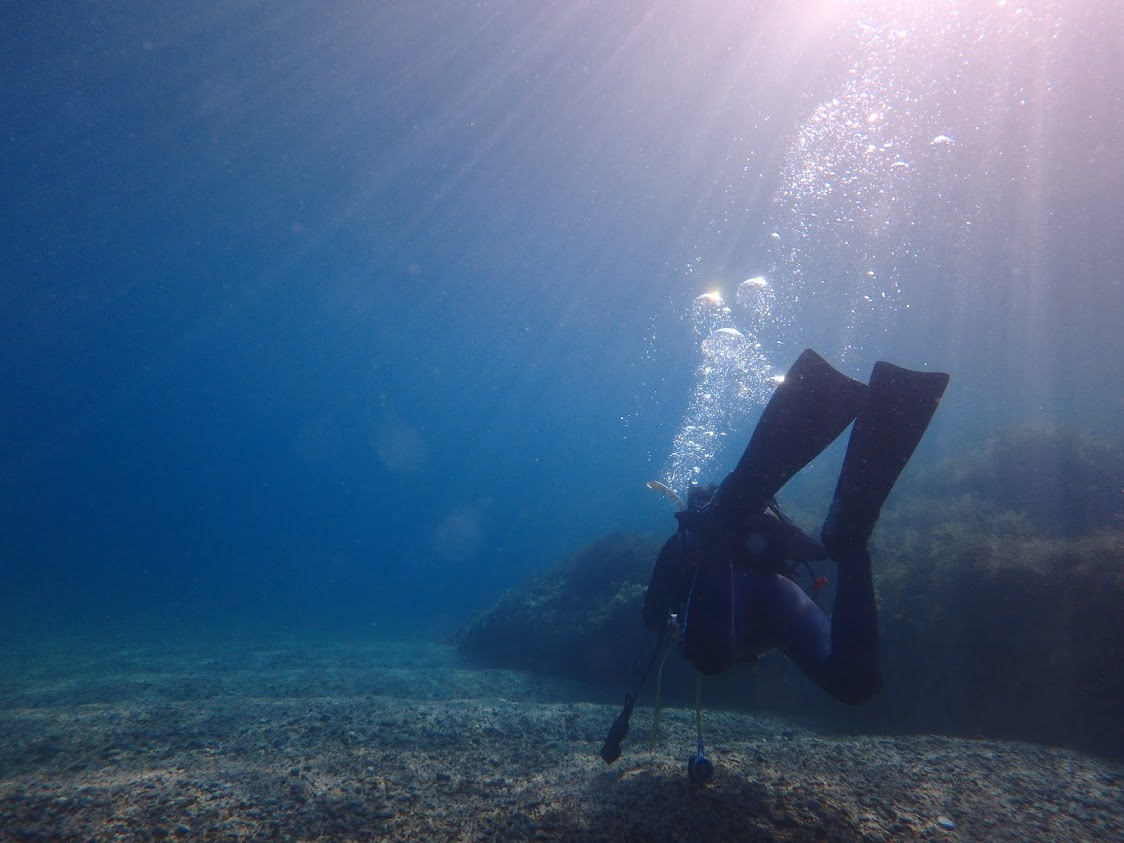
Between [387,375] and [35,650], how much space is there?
230 ft

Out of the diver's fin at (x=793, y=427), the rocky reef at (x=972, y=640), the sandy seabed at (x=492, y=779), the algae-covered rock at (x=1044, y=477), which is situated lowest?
the sandy seabed at (x=492, y=779)

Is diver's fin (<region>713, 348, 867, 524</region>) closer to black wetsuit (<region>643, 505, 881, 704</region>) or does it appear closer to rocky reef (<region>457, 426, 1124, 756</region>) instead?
black wetsuit (<region>643, 505, 881, 704</region>)

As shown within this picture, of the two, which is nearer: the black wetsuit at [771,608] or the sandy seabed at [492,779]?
the black wetsuit at [771,608]

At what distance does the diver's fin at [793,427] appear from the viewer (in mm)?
2891

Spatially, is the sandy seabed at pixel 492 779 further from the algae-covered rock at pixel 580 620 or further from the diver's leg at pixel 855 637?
the algae-covered rock at pixel 580 620

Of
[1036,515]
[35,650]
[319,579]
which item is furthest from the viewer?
[319,579]

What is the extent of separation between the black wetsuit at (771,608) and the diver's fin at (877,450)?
6.3 inches

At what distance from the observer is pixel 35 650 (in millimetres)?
16141

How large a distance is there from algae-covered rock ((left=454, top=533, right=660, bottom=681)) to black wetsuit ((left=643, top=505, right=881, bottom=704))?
6.33 metres

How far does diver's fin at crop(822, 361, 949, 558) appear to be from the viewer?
2619mm

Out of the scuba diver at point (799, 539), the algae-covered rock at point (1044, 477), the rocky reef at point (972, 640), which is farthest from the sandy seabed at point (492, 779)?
the algae-covered rock at point (1044, 477)

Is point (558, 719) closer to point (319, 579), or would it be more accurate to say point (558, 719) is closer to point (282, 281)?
point (282, 281)

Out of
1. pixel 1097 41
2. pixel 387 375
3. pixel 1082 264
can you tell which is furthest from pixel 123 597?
pixel 1082 264

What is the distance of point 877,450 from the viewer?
2.66 metres
